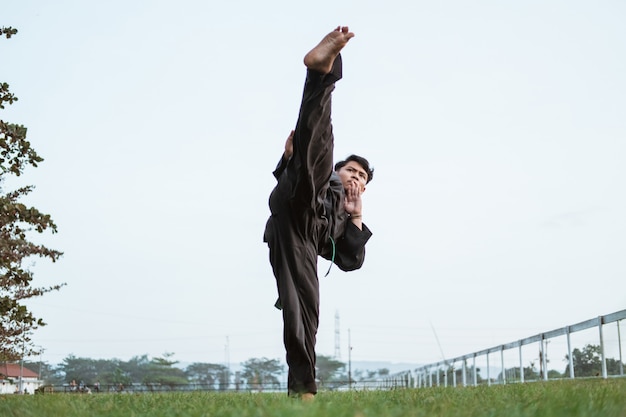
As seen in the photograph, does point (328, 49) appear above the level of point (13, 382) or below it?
above

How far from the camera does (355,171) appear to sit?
6.94 meters

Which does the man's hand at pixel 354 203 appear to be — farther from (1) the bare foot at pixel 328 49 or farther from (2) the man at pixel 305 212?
(1) the bare foot at pixel 328 49

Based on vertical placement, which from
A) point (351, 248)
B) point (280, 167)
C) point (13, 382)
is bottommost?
point (13, 382)

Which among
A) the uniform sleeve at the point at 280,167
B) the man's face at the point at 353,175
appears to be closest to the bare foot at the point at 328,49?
the uniform sleeve at the point at 280,167

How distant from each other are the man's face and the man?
53cm

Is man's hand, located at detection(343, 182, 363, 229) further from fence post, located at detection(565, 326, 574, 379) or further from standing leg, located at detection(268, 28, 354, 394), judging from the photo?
fence post, located at detection(565, 326, 574, 379)

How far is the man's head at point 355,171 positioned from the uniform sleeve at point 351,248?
0.43 metres

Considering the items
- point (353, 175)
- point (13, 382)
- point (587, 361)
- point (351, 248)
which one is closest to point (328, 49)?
point (353, 175)

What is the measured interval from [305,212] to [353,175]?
1.12 metres

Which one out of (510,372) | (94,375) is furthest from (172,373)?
(510,372)

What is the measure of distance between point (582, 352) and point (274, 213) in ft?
34.6

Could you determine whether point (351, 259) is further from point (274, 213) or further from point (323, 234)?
point (274, 213)

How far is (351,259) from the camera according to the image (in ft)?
21.9

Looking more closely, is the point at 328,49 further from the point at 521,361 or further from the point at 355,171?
the point at 521,361
